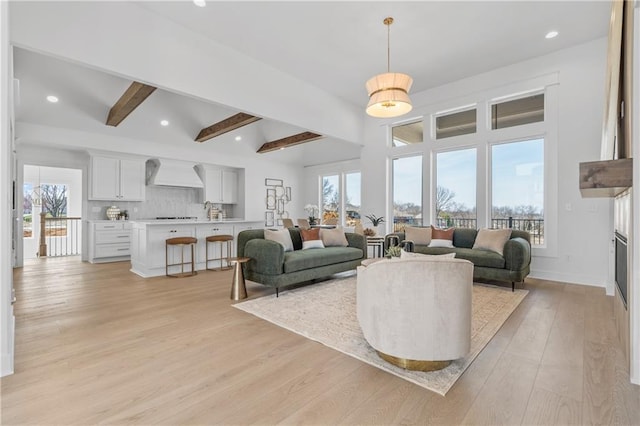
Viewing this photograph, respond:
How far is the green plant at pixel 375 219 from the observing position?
6.61m

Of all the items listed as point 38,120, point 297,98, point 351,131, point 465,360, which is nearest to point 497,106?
point 351,131

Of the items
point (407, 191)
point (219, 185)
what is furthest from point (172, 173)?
point (407, 191)

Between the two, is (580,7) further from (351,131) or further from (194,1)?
(194,1)

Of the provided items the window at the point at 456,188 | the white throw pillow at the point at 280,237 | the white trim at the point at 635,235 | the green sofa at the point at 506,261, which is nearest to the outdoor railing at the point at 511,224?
the window at the point at 456,188

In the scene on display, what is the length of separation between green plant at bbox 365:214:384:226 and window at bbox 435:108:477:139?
2.12 meters

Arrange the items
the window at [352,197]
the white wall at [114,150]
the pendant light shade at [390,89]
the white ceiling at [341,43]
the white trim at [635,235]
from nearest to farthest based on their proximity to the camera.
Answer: the white trim at [635,235] → the pendant light shade at [390,89] → the white ceiling at [341,43] → the white wall at [114,150] → the window at [352,197]

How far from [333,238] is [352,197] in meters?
4.42

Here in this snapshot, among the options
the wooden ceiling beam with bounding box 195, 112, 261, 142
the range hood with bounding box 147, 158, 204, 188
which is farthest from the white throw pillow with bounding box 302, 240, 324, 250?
the range hood with bounding box 147, 158, 204, 188

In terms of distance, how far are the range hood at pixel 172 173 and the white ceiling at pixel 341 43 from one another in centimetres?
108

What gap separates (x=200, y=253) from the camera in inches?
228

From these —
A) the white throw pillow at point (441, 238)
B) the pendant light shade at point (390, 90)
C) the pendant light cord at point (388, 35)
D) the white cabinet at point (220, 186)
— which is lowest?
the white throw pillow at point (441, 238)

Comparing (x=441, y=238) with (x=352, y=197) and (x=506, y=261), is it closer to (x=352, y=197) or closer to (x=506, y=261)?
(x=506, y=261)

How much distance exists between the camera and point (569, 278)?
15.2 feet

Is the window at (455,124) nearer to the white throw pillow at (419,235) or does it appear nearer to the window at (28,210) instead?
the white throw pillow at (419,235)
